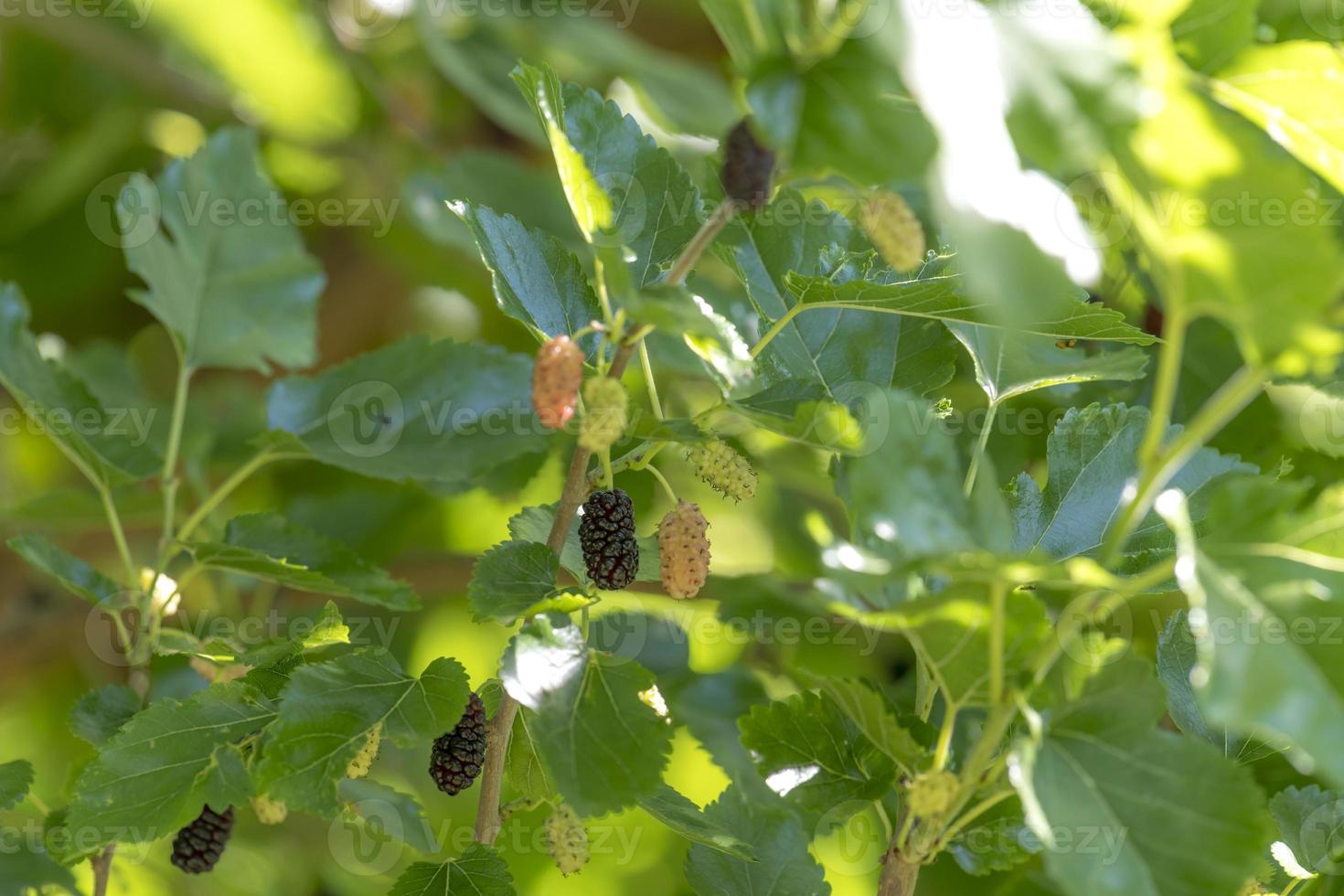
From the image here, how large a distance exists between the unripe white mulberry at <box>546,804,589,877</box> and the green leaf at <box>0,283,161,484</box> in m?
0.34

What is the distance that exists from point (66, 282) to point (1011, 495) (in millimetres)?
1194

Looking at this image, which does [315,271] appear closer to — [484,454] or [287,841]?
[484,454]

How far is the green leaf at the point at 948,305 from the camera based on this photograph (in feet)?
1.59

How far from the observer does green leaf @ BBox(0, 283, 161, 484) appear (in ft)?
2.24

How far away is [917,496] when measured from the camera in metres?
0.38

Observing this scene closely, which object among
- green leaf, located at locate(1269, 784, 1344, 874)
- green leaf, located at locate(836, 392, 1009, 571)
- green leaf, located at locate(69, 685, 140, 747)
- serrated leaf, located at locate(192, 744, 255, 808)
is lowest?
green leaf, located at locate(69, 685, 140, 747)

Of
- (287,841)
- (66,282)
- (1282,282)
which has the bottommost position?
(287,841)

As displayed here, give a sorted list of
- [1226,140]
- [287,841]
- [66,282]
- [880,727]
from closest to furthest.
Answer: [1226,140] → [880,727] → [287,841] → [66,282]

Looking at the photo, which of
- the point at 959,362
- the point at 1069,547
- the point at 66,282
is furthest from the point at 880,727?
the point at 66,282

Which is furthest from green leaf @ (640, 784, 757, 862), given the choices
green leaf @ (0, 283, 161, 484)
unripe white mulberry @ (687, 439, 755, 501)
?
green leaf @ (0, 283, 161, 484)

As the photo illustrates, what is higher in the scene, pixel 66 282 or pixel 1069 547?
pixel 1069 547

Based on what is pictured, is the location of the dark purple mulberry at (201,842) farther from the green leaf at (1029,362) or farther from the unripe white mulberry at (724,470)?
the green leaf at (1029,362)

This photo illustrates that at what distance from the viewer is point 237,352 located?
30.6 inches
